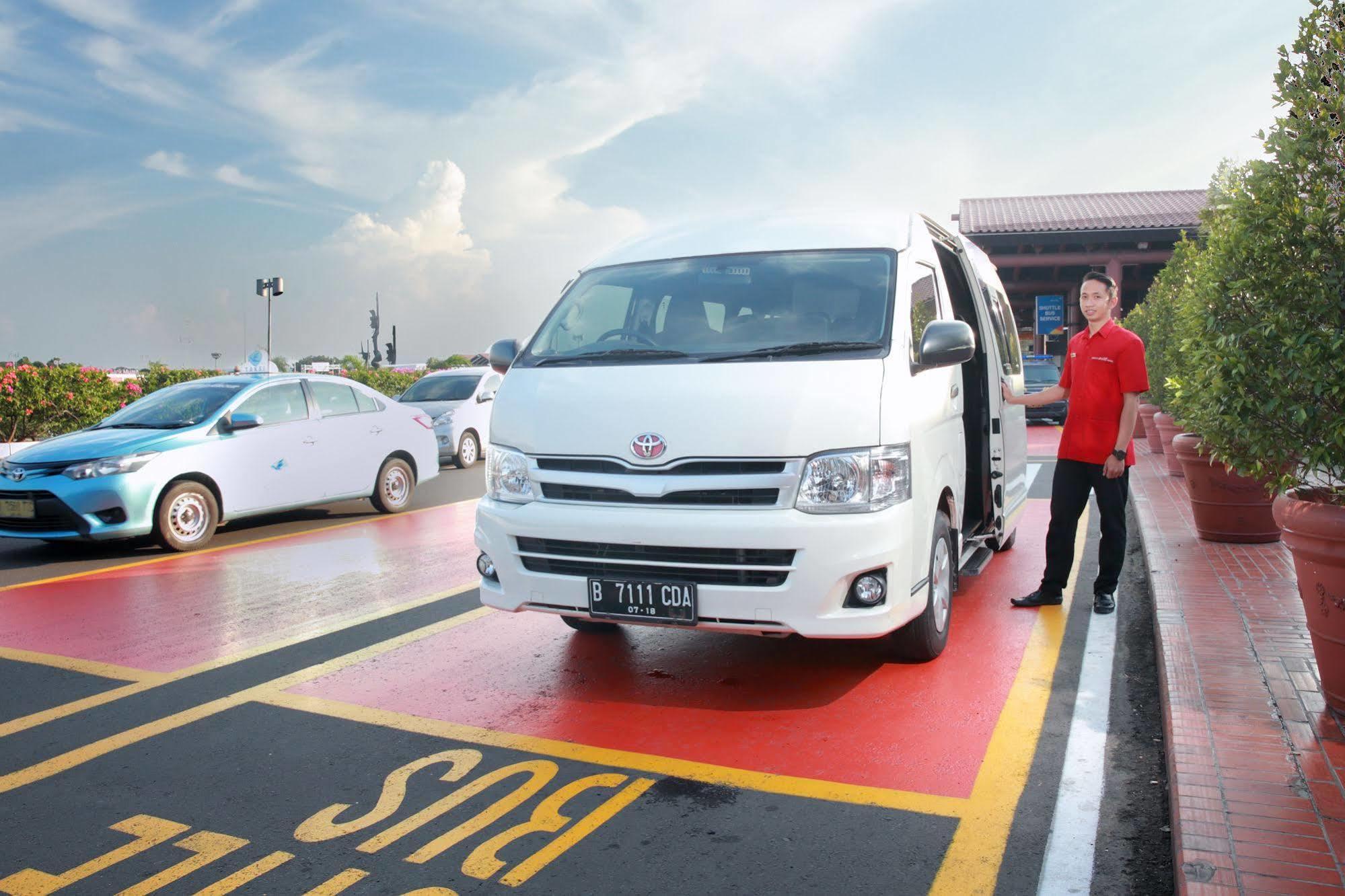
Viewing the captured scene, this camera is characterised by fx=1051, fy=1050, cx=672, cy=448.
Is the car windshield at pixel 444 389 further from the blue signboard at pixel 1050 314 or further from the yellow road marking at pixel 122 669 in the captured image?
the blue signboard at pixel 1050 314

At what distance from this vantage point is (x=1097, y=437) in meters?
5.99

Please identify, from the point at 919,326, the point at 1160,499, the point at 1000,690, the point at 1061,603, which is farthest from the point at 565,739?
the point at 1160,499

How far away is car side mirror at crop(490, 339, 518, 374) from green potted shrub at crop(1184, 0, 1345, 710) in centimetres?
339

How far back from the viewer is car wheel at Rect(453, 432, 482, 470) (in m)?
17.0

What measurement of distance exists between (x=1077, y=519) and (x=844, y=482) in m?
2.53

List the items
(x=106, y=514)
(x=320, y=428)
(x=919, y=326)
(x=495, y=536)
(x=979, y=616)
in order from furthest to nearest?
(x=320, y=428) → (x=106, y=514) → (x=979, y=616) → (x=919, y=326) → (x=495, y=536)

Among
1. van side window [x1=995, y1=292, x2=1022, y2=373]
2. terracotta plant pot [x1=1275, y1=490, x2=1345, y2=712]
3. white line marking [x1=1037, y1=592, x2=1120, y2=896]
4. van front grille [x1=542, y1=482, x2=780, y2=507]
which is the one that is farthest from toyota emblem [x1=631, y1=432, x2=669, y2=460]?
van side window [x1=995, y1=292, x2=1022, y2=373]

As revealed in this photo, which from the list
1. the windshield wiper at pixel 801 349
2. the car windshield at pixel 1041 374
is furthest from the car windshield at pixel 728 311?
the car windshield at pixel 1041 374

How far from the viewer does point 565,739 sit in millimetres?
4223

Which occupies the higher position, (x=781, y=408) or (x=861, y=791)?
(x=781, y=408)

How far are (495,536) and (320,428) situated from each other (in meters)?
6.10

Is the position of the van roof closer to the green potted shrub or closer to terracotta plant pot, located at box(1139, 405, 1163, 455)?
the green potted shrub

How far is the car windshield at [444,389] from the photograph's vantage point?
17766mm

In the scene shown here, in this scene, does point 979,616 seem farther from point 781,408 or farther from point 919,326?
point 781,408
